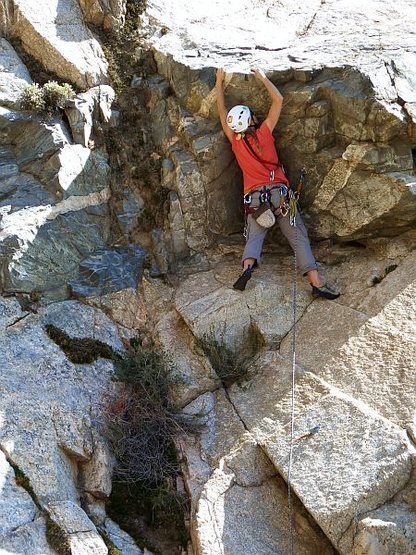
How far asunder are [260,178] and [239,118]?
90 cm

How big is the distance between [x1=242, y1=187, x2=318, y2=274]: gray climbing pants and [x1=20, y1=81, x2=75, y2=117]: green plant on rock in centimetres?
335

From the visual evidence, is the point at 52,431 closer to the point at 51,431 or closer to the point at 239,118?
the point at 51,431

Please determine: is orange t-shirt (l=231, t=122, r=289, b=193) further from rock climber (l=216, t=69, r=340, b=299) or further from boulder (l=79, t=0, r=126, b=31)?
boulder (l=79, t=0, r=126, b=31)

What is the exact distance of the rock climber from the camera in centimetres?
998

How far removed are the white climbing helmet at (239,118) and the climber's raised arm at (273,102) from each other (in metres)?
0.29

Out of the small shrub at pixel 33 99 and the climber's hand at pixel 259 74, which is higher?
the small shrub at pixel 33 99

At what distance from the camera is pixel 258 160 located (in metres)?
10.1

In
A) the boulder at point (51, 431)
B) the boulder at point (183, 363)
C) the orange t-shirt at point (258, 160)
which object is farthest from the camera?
the orange t-shirt at point (258, 160)

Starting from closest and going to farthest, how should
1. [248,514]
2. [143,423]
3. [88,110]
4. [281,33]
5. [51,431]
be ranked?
[248,514], [51,431], [143,423], [88,110], [281,33]

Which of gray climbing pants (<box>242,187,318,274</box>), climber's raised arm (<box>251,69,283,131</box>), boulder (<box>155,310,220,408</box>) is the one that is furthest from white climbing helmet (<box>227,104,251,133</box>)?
boulder (<box>155,310,220,408</box>)

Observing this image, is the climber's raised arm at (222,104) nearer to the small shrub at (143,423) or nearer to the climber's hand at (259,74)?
the climber's hand at (259,74)

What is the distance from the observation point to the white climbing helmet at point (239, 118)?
994cm

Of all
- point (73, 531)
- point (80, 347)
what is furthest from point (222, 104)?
point (73, 531)

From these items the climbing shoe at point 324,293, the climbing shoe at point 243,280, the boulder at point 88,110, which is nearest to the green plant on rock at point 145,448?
the climbing shoe at point 243,280
